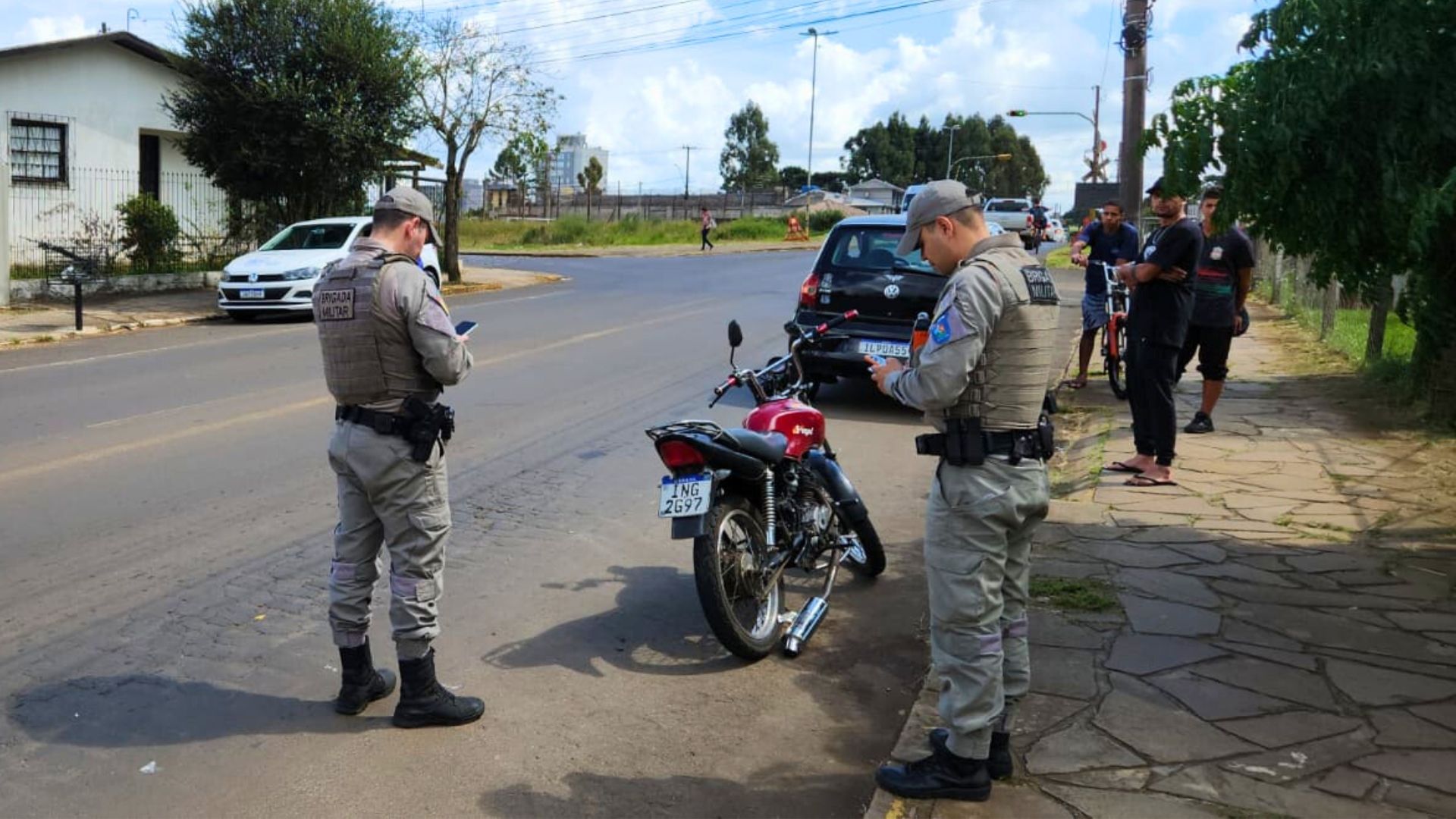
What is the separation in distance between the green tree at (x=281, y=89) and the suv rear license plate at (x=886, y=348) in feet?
46.9

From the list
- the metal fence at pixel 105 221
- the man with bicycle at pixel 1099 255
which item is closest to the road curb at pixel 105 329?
the metal fence at pixel 105 221

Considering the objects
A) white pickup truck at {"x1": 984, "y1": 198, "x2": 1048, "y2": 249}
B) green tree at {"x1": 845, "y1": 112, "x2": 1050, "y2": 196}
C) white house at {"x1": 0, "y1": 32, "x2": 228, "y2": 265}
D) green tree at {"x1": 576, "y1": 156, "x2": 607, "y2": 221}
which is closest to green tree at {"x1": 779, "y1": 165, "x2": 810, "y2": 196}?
green tree at {"x1": 845, "y1": 112, "x2": 1050, "y2": 196}

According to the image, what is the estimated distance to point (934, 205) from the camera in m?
3.82

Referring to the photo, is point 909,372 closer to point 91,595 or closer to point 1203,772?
point 1203,772

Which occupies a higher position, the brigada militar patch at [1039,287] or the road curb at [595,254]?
the road curb at [595,254]

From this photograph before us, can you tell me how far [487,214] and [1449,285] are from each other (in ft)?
205

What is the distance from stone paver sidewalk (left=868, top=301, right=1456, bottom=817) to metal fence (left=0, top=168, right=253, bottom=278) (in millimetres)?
19287

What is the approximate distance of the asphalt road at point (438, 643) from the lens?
390 centimetres

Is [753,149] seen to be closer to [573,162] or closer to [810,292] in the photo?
[573,162]

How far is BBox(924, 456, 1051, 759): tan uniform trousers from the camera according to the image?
12.1 ft

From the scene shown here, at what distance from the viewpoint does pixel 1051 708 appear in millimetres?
4375

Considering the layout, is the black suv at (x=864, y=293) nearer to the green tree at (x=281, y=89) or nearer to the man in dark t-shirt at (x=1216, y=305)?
the man in dark t-shirt at (x=1216, y=305)

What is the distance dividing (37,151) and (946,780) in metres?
25.1

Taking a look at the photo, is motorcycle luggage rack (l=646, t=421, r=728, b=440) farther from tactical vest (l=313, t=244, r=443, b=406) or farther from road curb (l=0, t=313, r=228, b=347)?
road curb (l=0, t=313, r=228, b=347)
